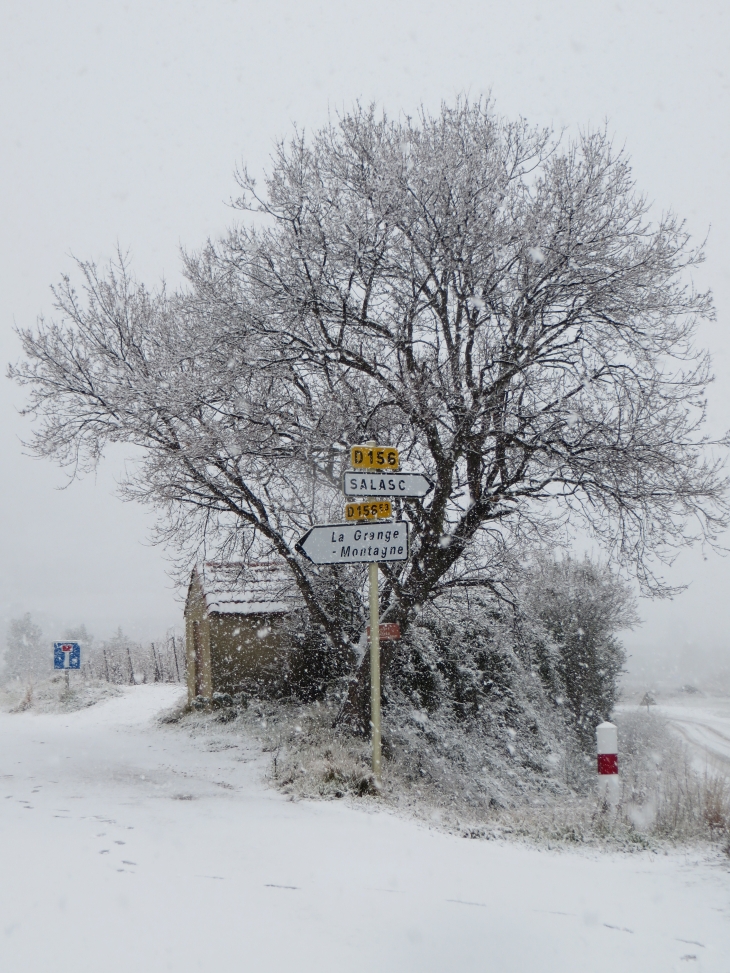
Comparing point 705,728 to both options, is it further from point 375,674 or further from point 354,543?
point 354,543

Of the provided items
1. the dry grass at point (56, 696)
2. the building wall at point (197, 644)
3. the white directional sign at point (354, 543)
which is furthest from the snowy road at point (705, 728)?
the dry grass at point (56, 696)

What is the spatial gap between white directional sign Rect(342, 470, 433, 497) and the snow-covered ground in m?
Answer: 2.99

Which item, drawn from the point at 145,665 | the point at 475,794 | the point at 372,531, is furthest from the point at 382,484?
the point at 145,665

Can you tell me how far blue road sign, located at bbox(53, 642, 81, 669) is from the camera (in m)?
20.8

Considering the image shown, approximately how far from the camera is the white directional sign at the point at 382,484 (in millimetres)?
7457

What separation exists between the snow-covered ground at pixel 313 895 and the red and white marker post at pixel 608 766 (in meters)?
1.32

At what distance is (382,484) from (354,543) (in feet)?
2.20

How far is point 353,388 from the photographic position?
377 inches

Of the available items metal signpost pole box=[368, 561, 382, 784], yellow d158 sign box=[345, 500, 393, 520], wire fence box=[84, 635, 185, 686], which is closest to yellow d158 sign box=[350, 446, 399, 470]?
yellow d158 sign box=[345, 500, 393, 520]

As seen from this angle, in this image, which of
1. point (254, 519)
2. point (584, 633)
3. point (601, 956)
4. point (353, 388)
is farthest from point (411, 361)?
point (584, 633)

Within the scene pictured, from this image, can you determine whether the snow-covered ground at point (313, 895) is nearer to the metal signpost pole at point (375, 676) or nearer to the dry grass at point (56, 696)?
the metal signpost pole at point (375, 676)

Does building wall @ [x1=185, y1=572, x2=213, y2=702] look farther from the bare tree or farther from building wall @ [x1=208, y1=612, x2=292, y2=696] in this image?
the bare tree

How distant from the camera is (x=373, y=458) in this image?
763cm

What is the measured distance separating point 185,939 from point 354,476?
4.71m
